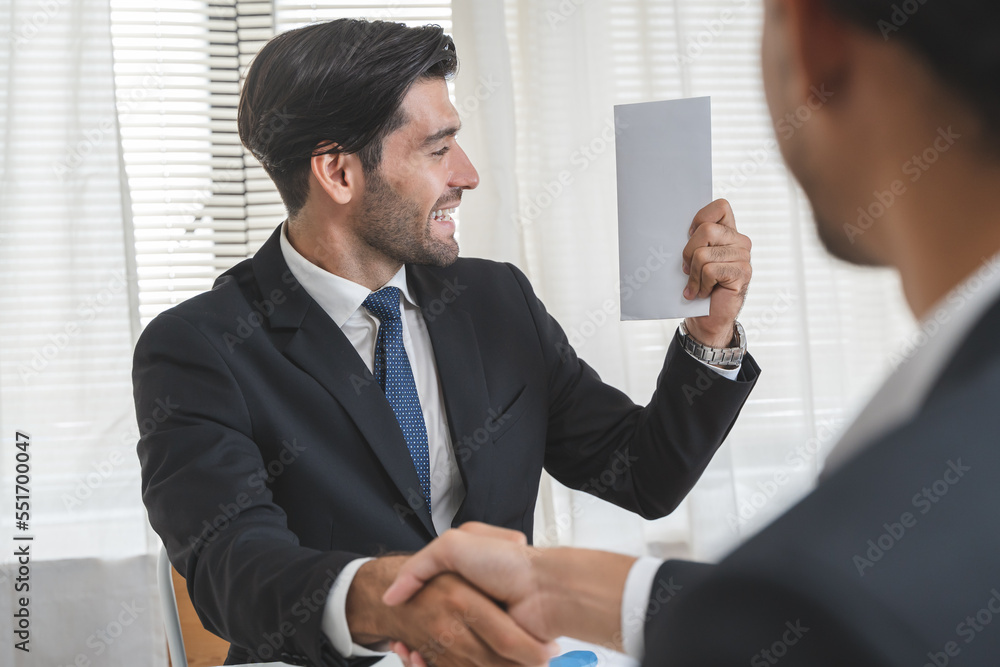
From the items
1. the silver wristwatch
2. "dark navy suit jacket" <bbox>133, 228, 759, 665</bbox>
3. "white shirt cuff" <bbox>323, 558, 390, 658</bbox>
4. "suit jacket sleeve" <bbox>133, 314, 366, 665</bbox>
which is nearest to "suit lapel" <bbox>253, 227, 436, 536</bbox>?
"dark navy suit jacket" <bbox>133, 228, 759, 665</bbox>

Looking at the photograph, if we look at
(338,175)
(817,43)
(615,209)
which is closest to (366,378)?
(338,175)

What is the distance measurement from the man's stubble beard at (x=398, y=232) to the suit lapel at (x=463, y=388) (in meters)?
0.07

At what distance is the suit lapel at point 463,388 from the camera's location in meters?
1.27

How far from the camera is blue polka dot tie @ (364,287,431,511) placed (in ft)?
4.14

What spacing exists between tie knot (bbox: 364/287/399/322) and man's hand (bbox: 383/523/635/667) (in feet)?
1.73

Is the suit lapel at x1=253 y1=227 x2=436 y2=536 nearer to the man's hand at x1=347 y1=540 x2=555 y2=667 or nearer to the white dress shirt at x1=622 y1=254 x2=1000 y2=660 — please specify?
the man's hand at x1=347 y1=540 x2=555 y2=667

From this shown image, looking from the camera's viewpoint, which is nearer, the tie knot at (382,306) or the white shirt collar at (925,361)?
the white shirt collar at (925,361)

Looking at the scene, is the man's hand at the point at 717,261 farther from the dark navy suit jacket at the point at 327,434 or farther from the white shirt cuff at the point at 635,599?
the white shirt cuff at the point at 635,599

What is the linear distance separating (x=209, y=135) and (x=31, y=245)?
526 millimetres

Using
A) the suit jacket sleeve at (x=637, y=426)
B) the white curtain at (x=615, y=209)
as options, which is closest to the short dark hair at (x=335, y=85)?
the suit jacket sleeve at (x=637, y=426)

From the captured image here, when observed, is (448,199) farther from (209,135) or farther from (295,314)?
(209,135)

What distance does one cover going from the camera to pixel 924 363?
36cm

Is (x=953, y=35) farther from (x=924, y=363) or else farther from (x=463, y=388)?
(x=463, y=388)

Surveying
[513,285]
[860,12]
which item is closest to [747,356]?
[513,285]
